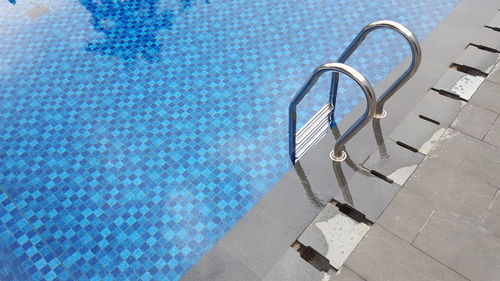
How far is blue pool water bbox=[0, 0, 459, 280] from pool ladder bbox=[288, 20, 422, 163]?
30cm

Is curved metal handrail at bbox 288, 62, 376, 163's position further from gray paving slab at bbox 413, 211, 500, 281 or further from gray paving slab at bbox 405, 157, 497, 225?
gray paving slab at bbox 413, 211, 500, 281

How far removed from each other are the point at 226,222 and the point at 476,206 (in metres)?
2.05

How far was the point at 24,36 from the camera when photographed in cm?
556

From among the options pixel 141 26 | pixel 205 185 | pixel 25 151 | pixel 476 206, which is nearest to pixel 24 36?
pixel 141 26

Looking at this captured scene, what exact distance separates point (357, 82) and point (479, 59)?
241cm

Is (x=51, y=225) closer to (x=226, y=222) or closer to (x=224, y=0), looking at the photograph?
(x=226, y=222)

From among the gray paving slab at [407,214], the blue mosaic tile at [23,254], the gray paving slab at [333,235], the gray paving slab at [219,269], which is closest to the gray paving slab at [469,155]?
the gray paving slab at [407,214]

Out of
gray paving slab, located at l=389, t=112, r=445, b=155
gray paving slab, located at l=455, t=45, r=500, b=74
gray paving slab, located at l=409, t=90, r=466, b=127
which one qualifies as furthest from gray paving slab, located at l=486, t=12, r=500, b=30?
gray paving slab, located at l=389, t=112, r=445, b=155

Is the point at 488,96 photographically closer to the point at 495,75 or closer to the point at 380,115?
the point at 495,75

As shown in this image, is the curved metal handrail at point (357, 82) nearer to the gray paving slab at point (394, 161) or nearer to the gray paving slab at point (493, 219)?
the gray paving slab at point (394, 161)

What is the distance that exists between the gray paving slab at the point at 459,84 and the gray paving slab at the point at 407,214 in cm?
141

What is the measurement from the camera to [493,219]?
9.56 feet

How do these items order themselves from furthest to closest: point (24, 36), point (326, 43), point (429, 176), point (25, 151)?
point (24, 36) → point (326, 43) → point (25, 151) → point (429, 176)

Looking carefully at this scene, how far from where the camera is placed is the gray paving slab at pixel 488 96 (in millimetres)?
3711
